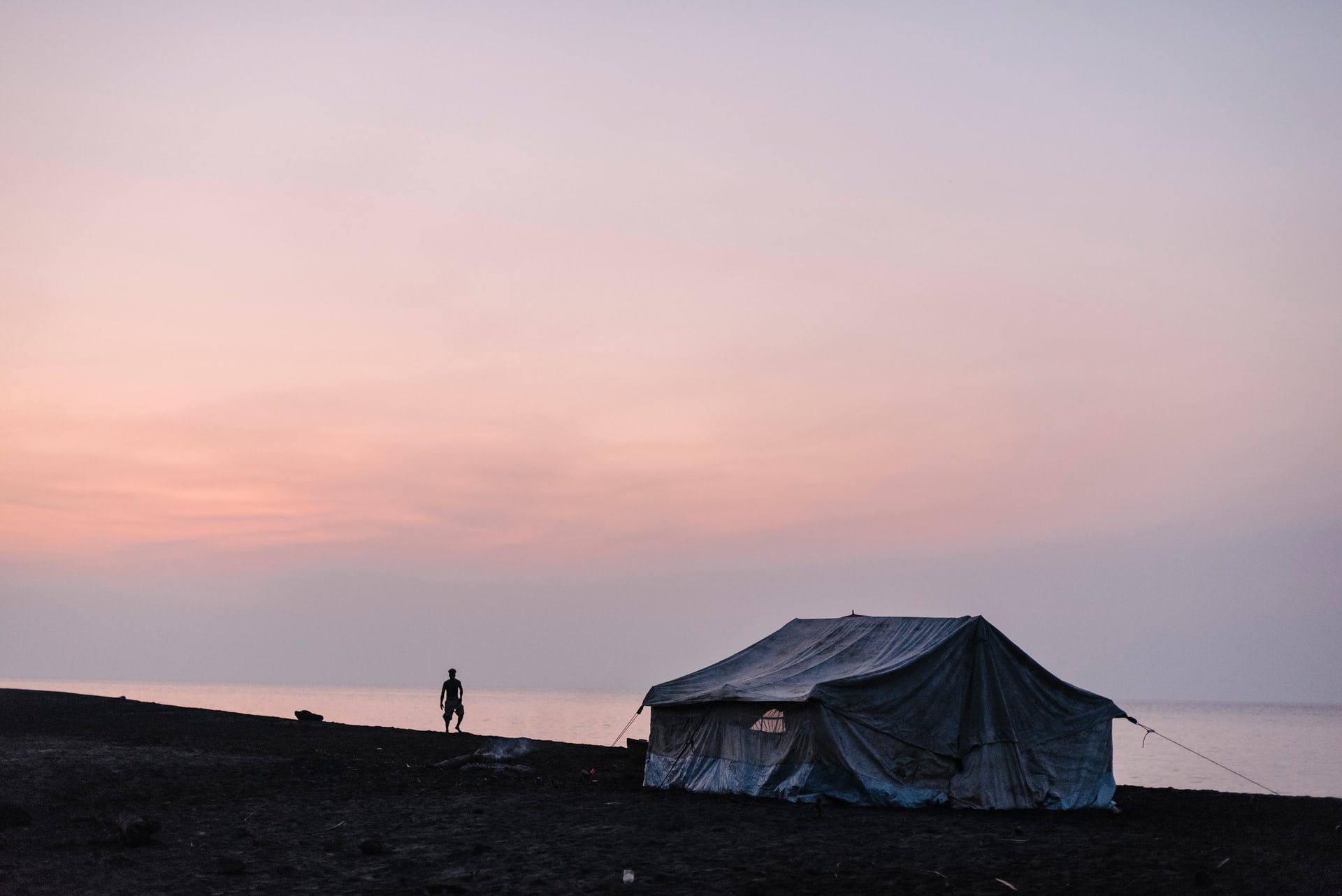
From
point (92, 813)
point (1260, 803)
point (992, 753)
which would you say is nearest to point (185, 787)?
point (92, 813)

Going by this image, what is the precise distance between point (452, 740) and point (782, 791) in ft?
40.4

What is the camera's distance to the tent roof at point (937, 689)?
20.0 metres

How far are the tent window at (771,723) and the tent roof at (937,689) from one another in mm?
333

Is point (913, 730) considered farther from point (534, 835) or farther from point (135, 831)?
point (135, 831)

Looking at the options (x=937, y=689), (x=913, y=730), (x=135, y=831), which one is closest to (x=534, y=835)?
(x=135, y=831)

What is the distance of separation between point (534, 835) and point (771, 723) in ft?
18.9

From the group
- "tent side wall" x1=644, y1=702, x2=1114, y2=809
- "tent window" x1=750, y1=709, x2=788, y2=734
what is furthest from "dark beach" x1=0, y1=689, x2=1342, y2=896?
"tent window" x1=750, y1=709, x2=788, y2=734

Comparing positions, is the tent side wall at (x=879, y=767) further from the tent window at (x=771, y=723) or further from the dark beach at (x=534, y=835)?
the dark beach at (x=534, y=835)

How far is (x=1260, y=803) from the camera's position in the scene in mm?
21156

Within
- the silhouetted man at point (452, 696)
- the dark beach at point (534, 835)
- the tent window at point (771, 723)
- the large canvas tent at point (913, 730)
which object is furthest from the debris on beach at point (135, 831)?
the silhouetted man at point (452, 696)

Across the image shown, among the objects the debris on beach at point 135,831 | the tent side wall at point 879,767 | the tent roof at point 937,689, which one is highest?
the tent roof at point 937,689

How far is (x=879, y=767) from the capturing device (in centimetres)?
1973

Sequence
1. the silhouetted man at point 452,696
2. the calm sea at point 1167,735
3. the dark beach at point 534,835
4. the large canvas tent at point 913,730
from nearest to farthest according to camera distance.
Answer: the dark beach at point 534,835 → the large canvas tent at point 913,730 → the silhouetted man at point 452,696 → the calm sea at point 1167,735

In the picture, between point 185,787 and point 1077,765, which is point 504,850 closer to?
point 185,787
